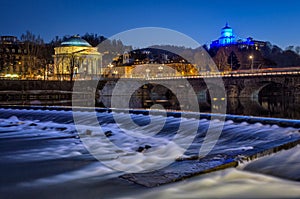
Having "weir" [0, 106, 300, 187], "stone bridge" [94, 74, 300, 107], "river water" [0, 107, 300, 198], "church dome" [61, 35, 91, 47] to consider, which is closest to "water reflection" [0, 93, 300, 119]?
"stone bridge" [94, 74, 300, 107]

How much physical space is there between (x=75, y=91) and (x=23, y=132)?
46761mm

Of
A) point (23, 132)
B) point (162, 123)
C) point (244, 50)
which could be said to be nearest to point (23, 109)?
point (23, 132)

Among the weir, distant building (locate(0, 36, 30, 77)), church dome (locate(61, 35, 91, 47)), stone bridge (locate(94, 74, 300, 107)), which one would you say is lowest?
the weir

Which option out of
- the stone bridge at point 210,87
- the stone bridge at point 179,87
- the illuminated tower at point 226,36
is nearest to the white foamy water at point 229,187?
the stone bridge at point 210,87

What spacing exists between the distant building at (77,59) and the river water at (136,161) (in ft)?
221

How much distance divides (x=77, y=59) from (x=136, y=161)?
79.6 m

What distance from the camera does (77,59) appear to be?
85688 millimetres

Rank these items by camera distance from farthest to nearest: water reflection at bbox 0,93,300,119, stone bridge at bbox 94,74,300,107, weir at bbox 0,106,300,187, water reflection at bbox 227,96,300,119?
1. stone bridge at bbox 94,74,300,107
2. water reflection at bbox 0,93,300,119
3. water reflection at bbox 227,96,300,119
4. weir at bbox 0,106,300,187

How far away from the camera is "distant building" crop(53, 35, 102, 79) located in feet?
273

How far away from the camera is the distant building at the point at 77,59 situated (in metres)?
83.3

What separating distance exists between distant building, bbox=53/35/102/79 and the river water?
6737 cm

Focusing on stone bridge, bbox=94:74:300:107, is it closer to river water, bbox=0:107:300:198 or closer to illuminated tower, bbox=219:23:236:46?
river water, bbox=0:107:300:198

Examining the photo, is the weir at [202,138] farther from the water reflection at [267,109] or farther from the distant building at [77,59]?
the distant building at [77,59]

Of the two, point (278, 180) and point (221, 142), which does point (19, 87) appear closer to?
point (221, 142)
